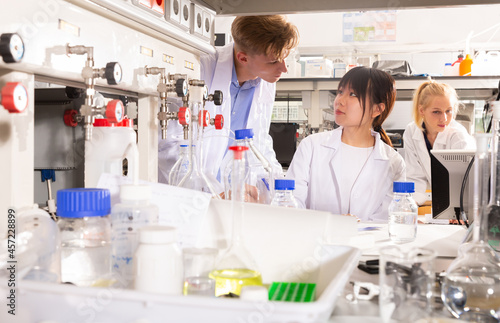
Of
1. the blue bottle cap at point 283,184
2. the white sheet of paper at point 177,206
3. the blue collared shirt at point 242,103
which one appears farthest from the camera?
the blue collared shirt at point 242,103

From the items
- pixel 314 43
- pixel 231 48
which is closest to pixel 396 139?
pixel 314 43

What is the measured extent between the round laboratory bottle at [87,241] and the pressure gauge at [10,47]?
0.24 m

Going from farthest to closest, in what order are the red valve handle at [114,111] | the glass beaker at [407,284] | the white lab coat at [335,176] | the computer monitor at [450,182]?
the white lab coat at [335,176], the computer monitor at [450,182], the red valve handle at [114,111], the glass beaker at [407,284]

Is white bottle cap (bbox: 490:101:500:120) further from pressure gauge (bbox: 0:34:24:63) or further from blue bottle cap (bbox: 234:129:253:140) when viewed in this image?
pressure gauge (bbox: 0:34:24:63)

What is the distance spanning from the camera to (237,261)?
776 mm

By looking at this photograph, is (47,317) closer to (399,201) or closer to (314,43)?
(399,201)

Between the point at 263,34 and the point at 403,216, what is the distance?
3.31ft

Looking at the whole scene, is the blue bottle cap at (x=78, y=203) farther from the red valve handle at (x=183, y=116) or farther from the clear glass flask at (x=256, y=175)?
the clear glass flask at (x=256, y=175)

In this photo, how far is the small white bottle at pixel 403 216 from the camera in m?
1.45

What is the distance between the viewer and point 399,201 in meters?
1.65

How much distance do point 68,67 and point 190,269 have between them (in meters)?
0.50

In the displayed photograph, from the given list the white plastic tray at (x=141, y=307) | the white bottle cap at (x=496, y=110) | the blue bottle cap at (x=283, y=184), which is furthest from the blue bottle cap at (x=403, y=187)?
the white plastic tray at (x=141, y=307)

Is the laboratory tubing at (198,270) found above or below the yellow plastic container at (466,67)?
below

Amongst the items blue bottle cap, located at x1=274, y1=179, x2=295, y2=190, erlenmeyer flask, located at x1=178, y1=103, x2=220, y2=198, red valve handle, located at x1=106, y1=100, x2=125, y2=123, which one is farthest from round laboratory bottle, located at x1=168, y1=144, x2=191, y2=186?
red valve handle, located at x1=106, y1=100, x2=125, y2=123
